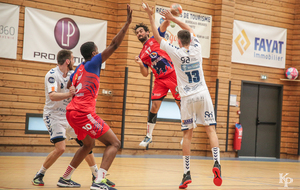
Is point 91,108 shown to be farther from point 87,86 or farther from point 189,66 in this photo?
point 189,66

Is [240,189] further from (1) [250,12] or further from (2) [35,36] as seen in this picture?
(1) [250,12]

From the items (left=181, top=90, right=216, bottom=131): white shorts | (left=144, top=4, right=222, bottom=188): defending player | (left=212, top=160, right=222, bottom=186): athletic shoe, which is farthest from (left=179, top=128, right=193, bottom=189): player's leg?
(left=212, top=160, right=222, bottom=186): athletic shoe

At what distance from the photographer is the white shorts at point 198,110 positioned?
6.11 metres

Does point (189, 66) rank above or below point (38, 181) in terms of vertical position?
above

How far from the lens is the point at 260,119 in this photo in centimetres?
1572

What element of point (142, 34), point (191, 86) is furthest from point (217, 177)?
point (142, 34)

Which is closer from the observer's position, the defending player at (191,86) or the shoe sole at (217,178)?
the shoe sole at (217,178)

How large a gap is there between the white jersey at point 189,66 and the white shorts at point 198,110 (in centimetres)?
9

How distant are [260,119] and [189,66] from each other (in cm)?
1041

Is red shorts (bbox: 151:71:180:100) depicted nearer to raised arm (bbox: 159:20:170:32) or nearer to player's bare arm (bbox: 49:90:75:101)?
raised arm (bbox: 159:20:170:32)

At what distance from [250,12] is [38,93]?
8.66 meters

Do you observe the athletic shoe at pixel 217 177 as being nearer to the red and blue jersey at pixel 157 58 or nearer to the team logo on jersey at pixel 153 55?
the red and blue jersey at pixel 157 58

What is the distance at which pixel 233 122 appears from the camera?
48.2 feet

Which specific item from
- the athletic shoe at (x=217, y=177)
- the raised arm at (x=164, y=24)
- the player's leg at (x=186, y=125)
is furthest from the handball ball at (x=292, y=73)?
the athletic shoe at (x=217, y=177)
